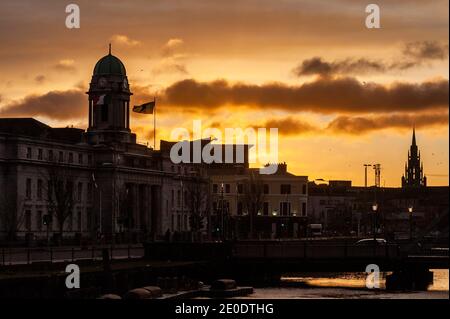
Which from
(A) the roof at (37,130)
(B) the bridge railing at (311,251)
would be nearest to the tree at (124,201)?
(A) the roof at (37,130)

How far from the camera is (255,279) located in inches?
4033

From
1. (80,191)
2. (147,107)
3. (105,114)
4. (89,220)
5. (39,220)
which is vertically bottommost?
(39,220)

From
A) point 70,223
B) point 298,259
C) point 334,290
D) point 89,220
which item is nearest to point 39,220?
point 70,223

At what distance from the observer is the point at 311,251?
4099 inches

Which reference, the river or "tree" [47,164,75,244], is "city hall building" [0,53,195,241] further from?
the river

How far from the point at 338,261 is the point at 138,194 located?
329 ft

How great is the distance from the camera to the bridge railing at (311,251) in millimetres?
97681

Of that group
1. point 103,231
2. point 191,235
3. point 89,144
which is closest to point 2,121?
point 89,144

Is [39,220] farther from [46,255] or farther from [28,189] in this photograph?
[46,255]

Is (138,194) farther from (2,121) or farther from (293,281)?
(293,281)

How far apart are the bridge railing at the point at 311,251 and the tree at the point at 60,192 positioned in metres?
37.5

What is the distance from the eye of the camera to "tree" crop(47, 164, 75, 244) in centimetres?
14100

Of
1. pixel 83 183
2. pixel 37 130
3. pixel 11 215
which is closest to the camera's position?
pixel 11 215

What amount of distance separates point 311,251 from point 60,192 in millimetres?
48112
